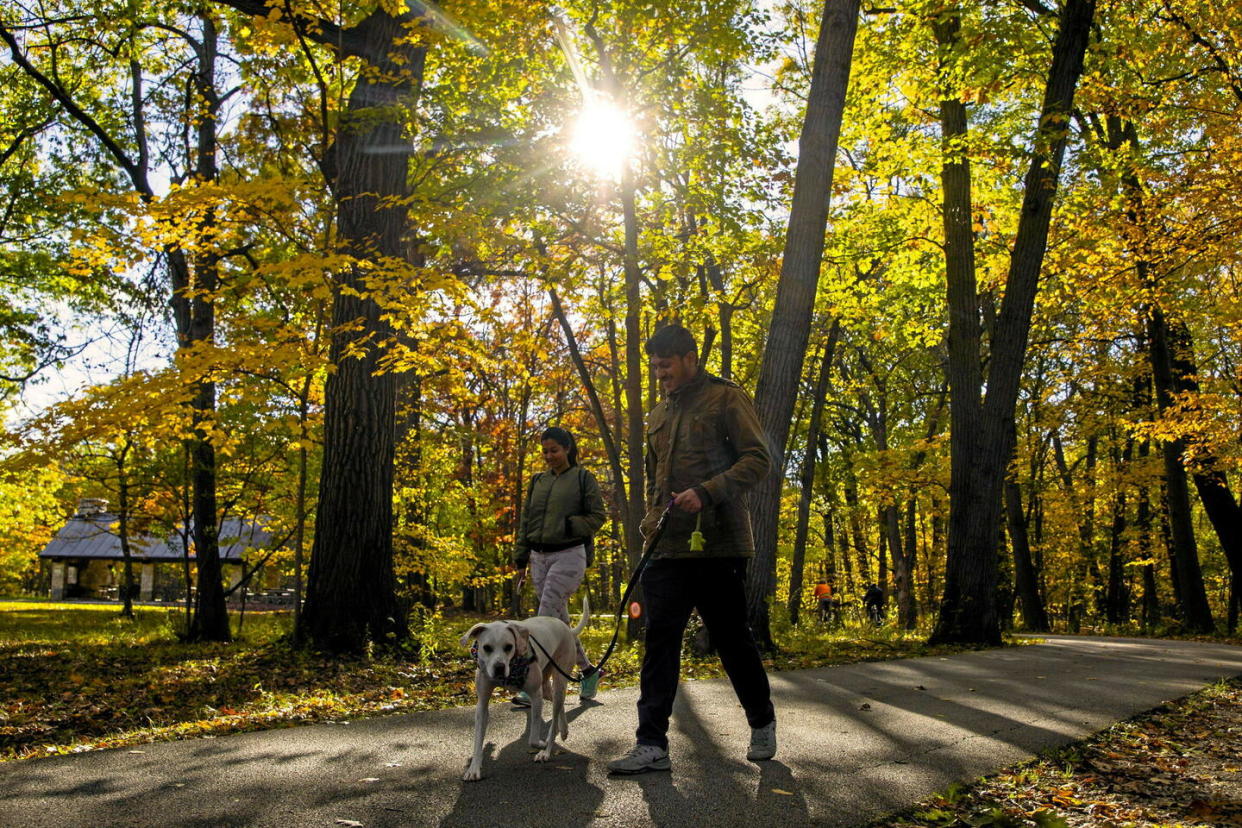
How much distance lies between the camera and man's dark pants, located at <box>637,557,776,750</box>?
452cm

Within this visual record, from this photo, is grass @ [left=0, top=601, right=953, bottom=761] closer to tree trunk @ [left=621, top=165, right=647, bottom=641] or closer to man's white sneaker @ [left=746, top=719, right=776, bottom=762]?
tree trunk @ [left=621, top=165, right=647, bottom=641]

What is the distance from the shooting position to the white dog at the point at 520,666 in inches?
172

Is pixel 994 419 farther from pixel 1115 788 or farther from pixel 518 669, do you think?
pixel 518 669

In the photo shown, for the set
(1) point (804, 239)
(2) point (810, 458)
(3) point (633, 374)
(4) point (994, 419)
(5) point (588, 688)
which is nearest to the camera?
(5) point (588, 688)

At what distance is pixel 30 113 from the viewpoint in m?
18.0

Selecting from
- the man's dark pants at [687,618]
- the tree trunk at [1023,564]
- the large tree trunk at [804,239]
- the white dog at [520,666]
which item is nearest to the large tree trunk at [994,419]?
the large tree trunk at [804,239]

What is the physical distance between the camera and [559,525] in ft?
23.3

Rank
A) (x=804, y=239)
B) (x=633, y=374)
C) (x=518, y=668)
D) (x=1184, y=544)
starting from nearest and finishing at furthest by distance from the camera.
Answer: (x=518, y=668) < (x=804, y=239) < (x=633, y=374) < (x=1184, y=544)

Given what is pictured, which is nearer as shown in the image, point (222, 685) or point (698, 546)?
point (698, 546)

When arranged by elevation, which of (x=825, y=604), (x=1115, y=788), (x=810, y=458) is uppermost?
(x=810, y=458)

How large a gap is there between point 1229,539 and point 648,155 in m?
15.8

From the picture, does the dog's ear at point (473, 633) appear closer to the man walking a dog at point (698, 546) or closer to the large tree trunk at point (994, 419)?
the man walking a dog at point (698, 546)

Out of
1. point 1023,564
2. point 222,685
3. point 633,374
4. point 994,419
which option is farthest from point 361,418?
point 1023,564

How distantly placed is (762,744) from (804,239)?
21.1 ft
